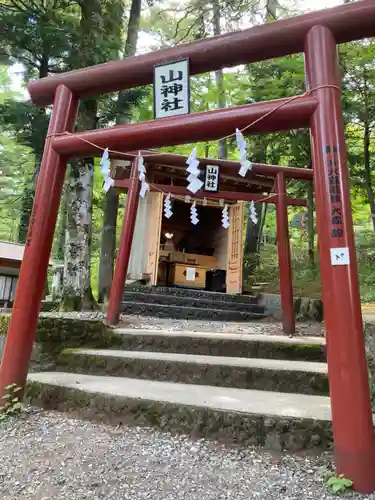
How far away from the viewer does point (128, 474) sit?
6.93 ft

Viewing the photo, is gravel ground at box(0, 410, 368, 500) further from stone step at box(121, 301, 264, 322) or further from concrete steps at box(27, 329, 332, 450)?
stone step at box(121, 301, 264, 322)

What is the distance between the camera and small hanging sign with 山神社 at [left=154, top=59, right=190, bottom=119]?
10.3ft

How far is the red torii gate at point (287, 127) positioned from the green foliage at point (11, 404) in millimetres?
56

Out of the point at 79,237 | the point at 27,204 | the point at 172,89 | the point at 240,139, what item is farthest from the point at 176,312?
the point at 27,204

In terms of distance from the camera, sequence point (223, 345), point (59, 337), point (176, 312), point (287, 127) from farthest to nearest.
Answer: point (176, 312) < point (59, 337) < point (223, 345) < point (287, 127)

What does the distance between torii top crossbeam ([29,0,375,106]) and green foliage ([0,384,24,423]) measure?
8.87 feet

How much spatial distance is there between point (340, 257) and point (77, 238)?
179 inches

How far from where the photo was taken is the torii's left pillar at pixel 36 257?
10.4ft

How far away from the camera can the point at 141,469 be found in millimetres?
2168

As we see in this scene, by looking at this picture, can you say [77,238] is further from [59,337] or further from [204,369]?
[204,369]

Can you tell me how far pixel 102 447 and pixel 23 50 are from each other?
313 inches

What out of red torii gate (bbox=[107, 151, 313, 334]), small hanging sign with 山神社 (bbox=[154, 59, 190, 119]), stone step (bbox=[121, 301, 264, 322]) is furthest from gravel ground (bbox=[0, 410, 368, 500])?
stone step (bbox=[121, 301, 264, 322])

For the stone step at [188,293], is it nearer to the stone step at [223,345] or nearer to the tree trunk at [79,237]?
the tree trunk at [79,237]

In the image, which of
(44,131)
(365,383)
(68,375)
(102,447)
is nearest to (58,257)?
(44,131)
